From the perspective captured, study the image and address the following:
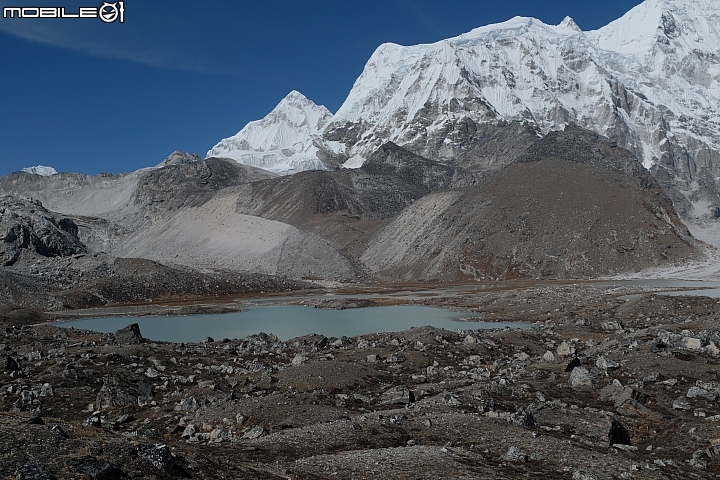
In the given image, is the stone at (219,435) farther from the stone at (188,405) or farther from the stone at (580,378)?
the stone at (580,378)

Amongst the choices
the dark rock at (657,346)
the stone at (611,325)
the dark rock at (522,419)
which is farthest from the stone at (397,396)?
the stone at (611,325)

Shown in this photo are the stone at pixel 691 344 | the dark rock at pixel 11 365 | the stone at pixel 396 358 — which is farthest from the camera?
the stone at pixel 396 358

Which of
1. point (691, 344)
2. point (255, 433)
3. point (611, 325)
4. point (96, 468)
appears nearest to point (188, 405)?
point (255, 433)

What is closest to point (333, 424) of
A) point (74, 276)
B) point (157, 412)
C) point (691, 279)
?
point (157, 412)

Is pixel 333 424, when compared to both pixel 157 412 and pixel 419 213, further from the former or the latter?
pixel 419 213

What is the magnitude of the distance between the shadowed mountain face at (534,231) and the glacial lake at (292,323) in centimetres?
4020

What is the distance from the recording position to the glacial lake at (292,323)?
47.7m

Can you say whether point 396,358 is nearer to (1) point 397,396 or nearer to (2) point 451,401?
(1) point 397,396

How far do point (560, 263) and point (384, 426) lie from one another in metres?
87.9

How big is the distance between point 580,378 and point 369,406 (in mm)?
8007

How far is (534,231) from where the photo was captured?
10569cm

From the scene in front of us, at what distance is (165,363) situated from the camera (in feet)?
91.7

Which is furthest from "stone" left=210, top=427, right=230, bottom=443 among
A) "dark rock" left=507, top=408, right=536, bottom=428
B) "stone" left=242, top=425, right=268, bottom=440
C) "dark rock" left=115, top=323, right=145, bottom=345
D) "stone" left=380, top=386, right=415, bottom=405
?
"dark rock" left=115, top=323, right=145, bottom=345

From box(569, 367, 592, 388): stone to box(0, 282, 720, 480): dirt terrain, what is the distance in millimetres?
62
